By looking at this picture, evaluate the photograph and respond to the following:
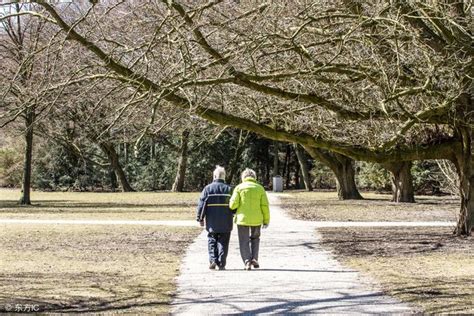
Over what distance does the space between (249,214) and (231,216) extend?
29 cm

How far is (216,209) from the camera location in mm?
12195

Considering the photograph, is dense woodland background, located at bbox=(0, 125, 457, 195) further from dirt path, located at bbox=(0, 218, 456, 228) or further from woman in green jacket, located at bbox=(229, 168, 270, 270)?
woman in green jacket, located at bbox=(229, 168, 270, 270)

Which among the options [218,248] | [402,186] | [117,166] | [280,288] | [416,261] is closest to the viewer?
[280,288]

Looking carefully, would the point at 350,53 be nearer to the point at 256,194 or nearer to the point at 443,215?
the point at 256,194

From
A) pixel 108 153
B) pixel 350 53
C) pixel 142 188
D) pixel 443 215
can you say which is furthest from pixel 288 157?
pixel 350 53

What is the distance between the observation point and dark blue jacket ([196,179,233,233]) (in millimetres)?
12062

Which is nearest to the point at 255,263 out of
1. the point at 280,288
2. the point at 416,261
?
the point at 280,288

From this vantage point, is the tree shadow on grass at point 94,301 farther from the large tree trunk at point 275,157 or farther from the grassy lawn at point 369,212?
the large tree trunk at point 275,157

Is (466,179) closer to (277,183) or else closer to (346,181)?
(346,181)

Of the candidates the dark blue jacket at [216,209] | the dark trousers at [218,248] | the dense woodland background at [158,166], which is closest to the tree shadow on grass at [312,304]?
the dark trousers at [218,248]

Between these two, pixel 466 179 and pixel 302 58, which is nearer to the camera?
pixel 302 58

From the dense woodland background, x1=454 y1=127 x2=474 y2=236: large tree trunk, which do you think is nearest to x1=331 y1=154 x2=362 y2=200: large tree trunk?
the dense woodland background

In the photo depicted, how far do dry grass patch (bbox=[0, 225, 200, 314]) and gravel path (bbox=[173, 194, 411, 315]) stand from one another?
1.20 ft

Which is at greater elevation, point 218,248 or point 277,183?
point 277,183
